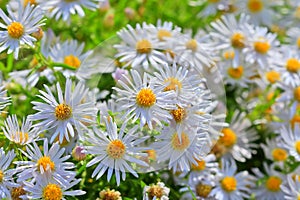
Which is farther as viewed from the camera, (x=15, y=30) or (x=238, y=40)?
(x=238, y=40)

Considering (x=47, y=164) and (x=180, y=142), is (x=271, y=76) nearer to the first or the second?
(x=180, y=142)

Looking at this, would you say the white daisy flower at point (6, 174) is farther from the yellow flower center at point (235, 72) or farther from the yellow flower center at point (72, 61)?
the yellow flower center at point (235, 72)

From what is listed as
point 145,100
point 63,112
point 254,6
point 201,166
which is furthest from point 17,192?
point 254,6

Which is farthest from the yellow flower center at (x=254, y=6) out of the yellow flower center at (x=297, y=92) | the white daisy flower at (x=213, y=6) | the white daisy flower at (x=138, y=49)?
the white daisy flower at (x=138, y=49)

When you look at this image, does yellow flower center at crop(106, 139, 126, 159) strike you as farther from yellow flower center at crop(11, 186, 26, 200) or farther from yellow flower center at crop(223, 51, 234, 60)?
yellow flower center at crop(223, 51, 234, 60)

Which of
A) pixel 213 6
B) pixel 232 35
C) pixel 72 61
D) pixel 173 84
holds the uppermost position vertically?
pixel 213 6

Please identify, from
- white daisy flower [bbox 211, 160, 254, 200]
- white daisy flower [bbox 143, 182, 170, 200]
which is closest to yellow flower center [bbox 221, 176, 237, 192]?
white daisy flower [bbox 211, 160, 254, 200]

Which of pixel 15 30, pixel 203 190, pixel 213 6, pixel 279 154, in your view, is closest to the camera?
pixel 15 30
